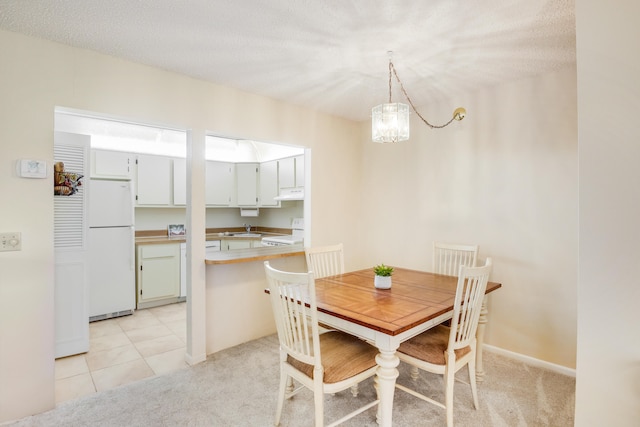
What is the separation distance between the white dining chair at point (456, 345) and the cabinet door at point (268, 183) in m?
3.35

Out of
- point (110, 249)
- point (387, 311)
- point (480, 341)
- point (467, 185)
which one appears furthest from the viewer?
point (110, 249)

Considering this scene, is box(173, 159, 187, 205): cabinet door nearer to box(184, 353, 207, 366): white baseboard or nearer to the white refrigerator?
the white refrigerator

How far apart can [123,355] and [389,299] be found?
8.10ft

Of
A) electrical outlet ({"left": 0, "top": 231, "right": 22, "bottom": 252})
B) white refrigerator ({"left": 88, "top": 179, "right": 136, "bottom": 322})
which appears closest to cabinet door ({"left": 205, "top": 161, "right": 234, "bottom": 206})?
white refrigerator ({"left": 88, "top": 179, "right": 136, "bottom": 322})

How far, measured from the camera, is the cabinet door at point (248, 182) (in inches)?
203

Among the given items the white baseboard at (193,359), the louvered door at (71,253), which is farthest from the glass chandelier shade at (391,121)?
the louvered door at (71,253)

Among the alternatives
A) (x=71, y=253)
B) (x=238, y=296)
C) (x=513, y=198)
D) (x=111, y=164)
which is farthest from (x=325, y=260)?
(x=111, y=164)

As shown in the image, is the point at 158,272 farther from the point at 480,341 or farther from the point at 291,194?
the point at 480,341

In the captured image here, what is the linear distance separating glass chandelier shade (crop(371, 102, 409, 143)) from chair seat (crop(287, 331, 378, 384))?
133 centimetres

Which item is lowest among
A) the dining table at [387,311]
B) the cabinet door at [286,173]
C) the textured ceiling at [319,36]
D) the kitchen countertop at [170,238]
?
the dining table at [387,311]

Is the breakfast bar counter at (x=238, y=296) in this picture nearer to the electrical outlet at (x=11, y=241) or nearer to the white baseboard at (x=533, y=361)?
the electrical outlet at (x=11, y=241)

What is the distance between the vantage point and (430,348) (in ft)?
6.25

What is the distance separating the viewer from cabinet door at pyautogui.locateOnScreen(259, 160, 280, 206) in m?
4.83

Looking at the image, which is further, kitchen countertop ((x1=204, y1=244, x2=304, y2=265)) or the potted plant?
kitchen countertop ((x1=204, y1=244, x2=304, y2=265))
